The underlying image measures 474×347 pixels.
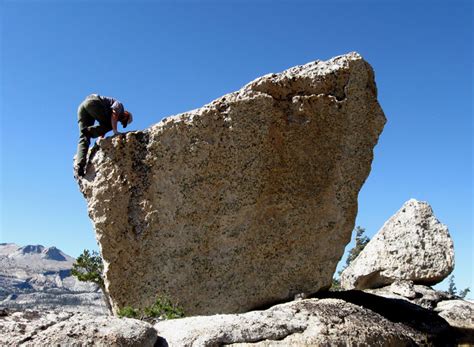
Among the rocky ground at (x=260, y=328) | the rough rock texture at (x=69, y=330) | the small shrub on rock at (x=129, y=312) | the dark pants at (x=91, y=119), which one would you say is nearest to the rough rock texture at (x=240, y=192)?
the small shrub on rock at (x=129, y=312)

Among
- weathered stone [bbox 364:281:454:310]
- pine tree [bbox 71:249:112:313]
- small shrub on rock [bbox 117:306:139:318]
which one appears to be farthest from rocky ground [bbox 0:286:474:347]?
pine tree [bbox 71:249:112:313]

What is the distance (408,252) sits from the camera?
50.2 ft

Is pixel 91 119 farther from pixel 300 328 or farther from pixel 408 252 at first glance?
pixel 408 252

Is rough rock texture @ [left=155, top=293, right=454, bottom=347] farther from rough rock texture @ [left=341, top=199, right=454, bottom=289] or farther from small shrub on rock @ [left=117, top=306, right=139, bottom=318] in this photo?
rough rock texture @ [left=341, top=199, right=454, bottom=289]

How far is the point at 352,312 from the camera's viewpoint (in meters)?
8.87

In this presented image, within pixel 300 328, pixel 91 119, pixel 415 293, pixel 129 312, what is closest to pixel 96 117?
pixel 91 119

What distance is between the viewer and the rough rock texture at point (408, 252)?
15.0 m

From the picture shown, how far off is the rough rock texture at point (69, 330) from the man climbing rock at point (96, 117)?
393 centimetres

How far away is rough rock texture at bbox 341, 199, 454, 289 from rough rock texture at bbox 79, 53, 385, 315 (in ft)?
19.4

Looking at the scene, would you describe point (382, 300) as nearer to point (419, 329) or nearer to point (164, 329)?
point (419, 329)

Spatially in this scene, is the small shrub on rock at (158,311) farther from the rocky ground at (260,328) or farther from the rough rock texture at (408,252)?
the rough rock texture at (408,252)

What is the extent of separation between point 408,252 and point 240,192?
25.4 ft

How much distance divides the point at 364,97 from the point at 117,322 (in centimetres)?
662

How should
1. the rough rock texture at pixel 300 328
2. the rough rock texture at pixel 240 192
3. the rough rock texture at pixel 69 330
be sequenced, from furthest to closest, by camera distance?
the rough rock texture at pixel 240 192 < the rough rock texture at pixel 300 328 < the rough rock texture at pixel 69 330
